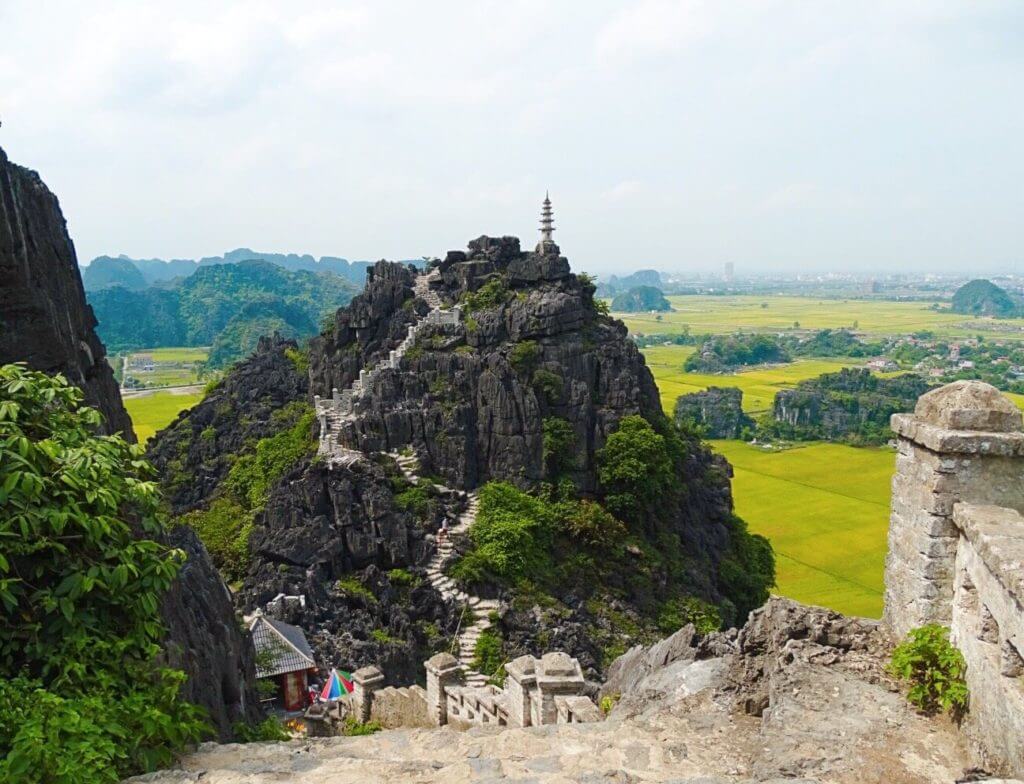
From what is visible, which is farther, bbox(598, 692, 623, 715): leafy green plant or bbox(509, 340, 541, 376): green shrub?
bbox(509, 340, 541, 376): green shrub

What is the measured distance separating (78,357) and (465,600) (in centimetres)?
1470

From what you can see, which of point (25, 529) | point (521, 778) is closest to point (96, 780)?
point (25, 529)

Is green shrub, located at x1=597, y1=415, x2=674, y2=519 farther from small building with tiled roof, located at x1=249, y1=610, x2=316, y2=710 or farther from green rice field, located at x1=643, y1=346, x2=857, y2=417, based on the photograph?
green rice field, located at x1=643, y1=346, x2=857, y2=417

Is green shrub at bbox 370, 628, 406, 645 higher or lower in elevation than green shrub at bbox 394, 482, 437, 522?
lower

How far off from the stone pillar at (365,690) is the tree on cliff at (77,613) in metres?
8.77

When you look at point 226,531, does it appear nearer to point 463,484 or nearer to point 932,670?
point 463,484

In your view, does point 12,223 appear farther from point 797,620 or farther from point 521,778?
point 797,620

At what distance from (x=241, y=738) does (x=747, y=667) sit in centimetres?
617

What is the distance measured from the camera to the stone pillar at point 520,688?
11.2 metres

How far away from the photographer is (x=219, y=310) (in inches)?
6358

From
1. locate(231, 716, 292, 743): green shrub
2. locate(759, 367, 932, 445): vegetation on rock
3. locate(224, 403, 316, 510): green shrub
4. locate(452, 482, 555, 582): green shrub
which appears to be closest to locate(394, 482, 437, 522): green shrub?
locate(452, 482, 555, 582): green shrub

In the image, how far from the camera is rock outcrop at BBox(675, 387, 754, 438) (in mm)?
76875

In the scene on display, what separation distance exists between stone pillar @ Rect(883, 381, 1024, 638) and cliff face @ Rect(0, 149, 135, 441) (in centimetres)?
1140

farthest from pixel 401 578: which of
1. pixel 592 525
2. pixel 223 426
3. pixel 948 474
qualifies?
pixel 948 474
